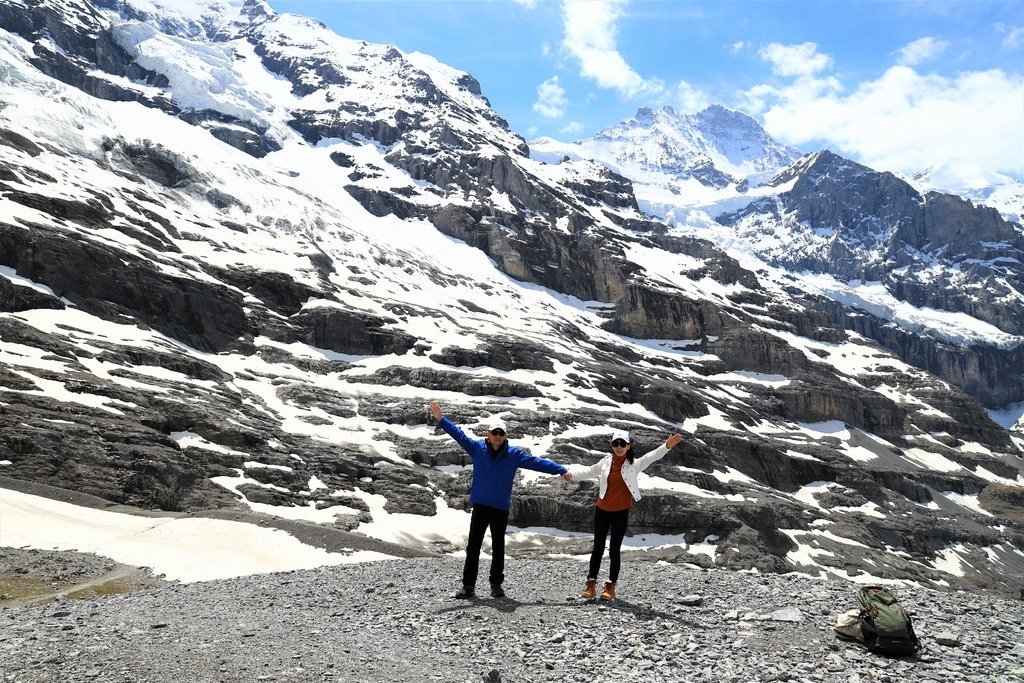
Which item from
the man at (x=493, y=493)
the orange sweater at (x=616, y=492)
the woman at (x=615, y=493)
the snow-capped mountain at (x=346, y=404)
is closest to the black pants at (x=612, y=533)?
the woman at (x=615, y=493)

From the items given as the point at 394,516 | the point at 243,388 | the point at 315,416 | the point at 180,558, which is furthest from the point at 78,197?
the point at 180,558

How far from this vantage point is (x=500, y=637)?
12133mm

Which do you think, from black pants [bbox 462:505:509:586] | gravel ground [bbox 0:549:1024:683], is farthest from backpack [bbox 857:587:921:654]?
black pants [bbox 462:505:509:586]

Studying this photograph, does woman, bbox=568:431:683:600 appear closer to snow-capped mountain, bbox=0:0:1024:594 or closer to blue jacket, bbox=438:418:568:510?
blue jacket, bbox=438:418:568:510

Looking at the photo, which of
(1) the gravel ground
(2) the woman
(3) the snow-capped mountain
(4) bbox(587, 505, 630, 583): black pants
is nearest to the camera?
(1) the gravel ground

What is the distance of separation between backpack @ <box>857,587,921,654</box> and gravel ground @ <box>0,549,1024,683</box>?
0.18 metres

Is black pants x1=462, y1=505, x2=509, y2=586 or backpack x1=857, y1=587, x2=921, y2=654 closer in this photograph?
backpack x1=857, y1=587, x2=921, y2=654

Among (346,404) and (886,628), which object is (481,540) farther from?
(346,404)

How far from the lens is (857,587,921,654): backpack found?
10797 mm

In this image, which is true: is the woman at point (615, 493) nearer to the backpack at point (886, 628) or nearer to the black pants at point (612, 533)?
the black pants at point (612, 533)

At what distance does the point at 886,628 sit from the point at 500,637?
5.97 metres

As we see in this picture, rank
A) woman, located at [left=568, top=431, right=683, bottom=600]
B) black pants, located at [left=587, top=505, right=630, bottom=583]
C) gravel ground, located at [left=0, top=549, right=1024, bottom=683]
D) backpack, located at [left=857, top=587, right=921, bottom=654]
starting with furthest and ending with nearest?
woman, located at [left=568, top=431, right=683, bottom=600]
black pants, located at [left=587, top=505, right=630, bottom=583]
backpack, located at [left=857, top=587, right=921, bottom=654]
gravel ground, located at [left=0, top=549, right=1024, bottom=683]

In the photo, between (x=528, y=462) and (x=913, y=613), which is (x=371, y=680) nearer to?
(x=528, y=462)

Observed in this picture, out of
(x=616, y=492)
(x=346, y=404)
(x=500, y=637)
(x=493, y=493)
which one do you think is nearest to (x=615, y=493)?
(x=616, y=492)
